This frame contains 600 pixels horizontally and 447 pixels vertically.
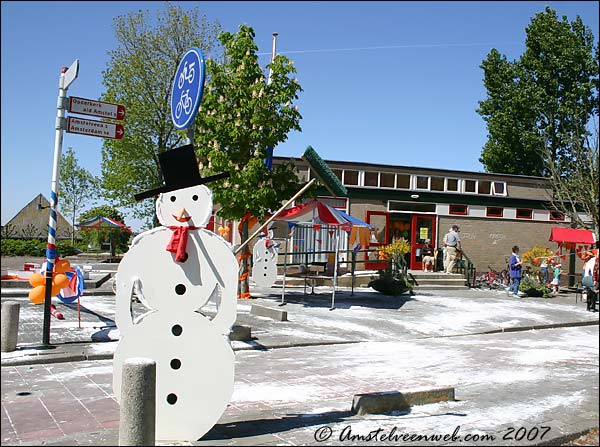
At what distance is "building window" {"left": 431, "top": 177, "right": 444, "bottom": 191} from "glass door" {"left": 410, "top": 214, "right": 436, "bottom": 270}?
4.43 ft

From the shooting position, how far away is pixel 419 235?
2677 cm

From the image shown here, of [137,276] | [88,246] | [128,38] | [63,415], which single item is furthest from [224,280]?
[88,246]

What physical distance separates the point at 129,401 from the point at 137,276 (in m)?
1.20

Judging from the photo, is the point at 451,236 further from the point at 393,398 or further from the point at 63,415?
the point at 63,415

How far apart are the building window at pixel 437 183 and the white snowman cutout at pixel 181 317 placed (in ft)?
73.9

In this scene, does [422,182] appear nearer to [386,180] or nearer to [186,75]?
[386,180]

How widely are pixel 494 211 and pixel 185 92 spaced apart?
2355cm

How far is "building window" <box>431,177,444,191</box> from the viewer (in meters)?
27.2

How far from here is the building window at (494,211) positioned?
2786cm

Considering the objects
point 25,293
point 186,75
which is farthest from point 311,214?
point 186,75

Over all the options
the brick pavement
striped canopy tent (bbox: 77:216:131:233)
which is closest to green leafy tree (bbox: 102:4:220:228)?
striped canopy tent (bbox: 77:216:131:233)

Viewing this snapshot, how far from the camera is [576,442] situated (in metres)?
5.99

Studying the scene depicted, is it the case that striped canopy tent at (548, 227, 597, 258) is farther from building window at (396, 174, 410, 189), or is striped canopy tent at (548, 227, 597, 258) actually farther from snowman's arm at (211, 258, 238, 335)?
snowman's arm at (211, 258, 238, 335)

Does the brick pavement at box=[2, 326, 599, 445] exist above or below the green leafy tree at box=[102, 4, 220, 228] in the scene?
below
